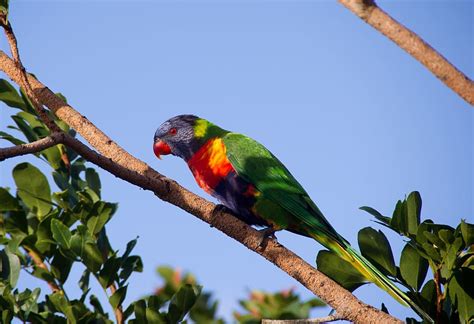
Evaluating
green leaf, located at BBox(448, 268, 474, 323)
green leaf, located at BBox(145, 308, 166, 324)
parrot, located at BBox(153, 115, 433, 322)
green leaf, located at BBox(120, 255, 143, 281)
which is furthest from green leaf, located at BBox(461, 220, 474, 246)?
green leaf, located at BBox(120, 255, 143, 281)

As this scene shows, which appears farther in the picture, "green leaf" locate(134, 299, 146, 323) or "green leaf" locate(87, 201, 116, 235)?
"green leaf" locate(87, 201, 116, 235)

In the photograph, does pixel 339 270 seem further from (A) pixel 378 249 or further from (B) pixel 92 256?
(B) pixel 92 256

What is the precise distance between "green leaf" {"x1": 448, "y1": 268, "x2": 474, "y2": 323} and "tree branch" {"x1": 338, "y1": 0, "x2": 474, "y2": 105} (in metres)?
0.79

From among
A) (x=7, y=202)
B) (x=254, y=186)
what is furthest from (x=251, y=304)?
(x=7, y=202)

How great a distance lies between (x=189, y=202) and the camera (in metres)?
Result: 2.73

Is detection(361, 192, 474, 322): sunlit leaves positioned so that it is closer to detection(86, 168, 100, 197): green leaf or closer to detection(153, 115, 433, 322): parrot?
detection(153, 115, 433, 322): parrot

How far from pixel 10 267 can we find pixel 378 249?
163 centimetres

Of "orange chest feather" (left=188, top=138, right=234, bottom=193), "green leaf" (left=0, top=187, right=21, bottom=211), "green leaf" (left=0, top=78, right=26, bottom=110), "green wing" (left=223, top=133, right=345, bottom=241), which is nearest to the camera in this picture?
"green leaf" (left=0, top=187, right=21, bottom=211)

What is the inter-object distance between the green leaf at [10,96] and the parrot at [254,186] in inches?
46.8

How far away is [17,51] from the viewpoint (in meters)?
2.47

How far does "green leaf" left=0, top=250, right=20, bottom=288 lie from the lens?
2.88 m

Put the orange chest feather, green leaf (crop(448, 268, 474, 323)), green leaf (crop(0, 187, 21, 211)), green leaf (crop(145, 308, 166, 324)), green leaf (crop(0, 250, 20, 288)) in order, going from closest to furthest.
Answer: green leaf (crop(448, 268, 474, 323)) < green leaf (crop(145, 308, 166, 324)) < green leaf (crop(0, 250, 20, 288)) < green leaf (crop(0, 187, 21, 211)) < the orange chest feather

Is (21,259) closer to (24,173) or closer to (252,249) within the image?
(24,173)

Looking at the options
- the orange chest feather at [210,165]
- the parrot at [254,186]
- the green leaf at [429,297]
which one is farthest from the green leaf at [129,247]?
the green leaf at [429,297]
